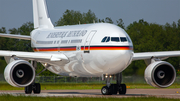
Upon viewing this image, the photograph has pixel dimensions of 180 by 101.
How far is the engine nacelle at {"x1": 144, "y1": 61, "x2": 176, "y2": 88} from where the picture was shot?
A: 22984mm

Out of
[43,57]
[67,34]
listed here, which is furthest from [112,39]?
[43,57]

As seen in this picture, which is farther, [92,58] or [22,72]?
[22,72]

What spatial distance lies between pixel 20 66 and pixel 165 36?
49.4 meters

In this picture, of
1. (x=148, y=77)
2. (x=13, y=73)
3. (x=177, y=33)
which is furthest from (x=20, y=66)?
(x=177, y=33)

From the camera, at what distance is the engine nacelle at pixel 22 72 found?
22.8m

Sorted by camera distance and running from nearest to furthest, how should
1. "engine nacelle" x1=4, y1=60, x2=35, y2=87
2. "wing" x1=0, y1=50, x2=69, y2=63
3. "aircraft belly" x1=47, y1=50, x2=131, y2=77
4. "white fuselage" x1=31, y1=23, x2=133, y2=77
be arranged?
"aircraft belly" x1=47, y1=50, x2=131, y2=77, "white fuselage" x1=31, y1=23, x2=133, y2=77, "engine nacelle" x1=4, y1=60, x2=35, y2=87, "wing" x1=0, y1=50, x2=69, y2=63

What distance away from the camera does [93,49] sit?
22734 millimetres

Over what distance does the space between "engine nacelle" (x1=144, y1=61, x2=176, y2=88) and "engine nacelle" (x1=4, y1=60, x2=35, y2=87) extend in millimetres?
6908

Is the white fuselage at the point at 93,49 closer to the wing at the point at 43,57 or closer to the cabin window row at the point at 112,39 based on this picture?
the cabin window row at the point at 112,39

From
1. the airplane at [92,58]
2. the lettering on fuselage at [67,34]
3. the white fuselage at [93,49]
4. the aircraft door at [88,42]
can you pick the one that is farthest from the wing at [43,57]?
the aircraft door at [88,42]

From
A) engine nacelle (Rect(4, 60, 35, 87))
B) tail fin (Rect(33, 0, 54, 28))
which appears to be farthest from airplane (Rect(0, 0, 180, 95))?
tail fin (Rect(33, 0, 54, 28))

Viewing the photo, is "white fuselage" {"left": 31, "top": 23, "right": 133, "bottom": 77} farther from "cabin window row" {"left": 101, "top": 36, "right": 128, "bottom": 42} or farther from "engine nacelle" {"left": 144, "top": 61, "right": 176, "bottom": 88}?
"engine nacelle" {"left": 144, "top": 61, "right": 176, "bottom": 88}

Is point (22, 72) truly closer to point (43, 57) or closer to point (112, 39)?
point (43, 57)

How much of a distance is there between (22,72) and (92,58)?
4.31 metres
